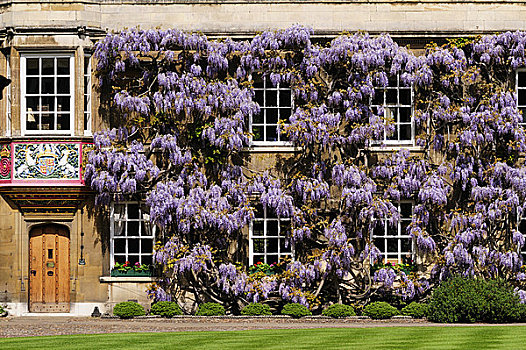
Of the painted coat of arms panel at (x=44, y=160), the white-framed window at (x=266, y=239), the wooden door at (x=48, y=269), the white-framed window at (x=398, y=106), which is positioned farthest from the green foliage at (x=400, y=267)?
the painted coat of arms panel at (x=44, y=160)

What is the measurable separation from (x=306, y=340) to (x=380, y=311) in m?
4.80

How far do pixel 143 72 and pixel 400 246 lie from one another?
7.00m

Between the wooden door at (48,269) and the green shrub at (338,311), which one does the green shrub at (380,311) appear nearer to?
the green shrub at (338,311)

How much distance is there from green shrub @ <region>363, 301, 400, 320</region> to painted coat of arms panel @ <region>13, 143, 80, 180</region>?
23.4ft

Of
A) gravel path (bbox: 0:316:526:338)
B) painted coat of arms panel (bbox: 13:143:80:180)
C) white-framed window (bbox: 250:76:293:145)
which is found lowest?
gravel path (bbox: 0:316:526:338)

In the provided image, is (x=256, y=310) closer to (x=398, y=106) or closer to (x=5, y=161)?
(x=398, y=106)

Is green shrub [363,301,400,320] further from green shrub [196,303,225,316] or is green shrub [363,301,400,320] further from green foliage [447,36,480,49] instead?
green foliage [447,36,480,49]

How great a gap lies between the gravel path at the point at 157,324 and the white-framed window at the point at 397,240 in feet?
6.69

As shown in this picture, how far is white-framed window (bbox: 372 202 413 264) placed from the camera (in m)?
22.0

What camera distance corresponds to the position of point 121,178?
21.2m

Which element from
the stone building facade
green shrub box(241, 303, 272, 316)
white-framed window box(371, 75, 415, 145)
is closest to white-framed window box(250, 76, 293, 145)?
the stone building facade

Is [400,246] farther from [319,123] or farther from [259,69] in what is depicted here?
[259,69]

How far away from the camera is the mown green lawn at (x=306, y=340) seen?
15492mm

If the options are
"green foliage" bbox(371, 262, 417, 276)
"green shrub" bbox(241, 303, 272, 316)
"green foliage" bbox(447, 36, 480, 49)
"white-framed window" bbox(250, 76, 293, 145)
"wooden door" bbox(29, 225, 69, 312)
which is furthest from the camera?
"white-framed window" bbox(250, 76, 293, 145)
